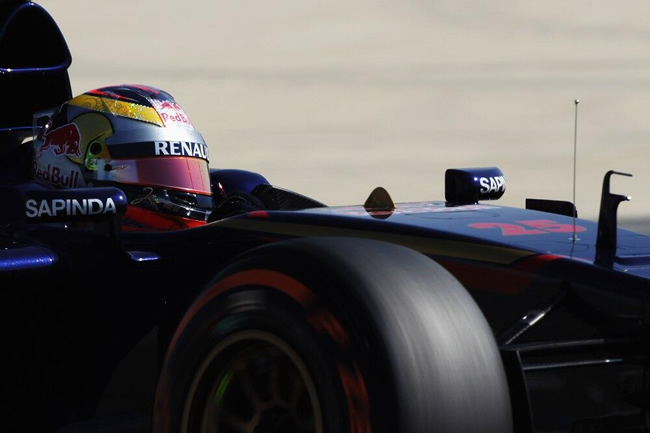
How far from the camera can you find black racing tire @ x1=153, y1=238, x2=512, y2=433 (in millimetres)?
2707

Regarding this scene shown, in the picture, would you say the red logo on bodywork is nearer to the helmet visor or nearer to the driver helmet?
the driver helmet

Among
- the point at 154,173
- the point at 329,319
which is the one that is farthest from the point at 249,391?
the point at 154,173

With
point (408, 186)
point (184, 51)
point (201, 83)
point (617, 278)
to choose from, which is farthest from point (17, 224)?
point (184, 51)

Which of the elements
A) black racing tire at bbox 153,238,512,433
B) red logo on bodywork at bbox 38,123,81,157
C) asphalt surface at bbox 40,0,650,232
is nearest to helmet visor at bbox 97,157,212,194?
red logo on bodywork at bbox 38,123,81,157

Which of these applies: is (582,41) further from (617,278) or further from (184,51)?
(617,278)

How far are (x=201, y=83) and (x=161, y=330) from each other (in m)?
19.9

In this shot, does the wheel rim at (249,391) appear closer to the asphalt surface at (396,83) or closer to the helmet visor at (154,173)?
the helmet visor at (154,173)

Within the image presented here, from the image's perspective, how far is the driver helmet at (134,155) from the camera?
551 centimetres

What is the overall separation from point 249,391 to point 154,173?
8.75ft

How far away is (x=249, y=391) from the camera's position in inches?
121

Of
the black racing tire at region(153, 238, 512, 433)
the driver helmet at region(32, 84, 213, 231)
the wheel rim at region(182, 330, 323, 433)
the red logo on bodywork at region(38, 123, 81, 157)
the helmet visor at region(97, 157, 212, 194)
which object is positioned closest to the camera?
the black racing tire at region(153, 238, 512, 433)

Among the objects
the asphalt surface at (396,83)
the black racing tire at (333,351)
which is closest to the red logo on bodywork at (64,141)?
the black racing tire at (333,351)

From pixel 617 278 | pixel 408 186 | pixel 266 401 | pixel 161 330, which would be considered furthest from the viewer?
pixel 408 186

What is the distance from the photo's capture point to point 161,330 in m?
4.21
